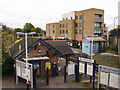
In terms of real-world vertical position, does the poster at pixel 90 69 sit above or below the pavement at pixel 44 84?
above

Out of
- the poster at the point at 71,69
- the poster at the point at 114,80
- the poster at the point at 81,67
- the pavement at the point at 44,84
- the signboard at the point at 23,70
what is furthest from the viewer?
the poster at the point at 71,69

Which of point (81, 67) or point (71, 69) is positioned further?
point (71, 69)

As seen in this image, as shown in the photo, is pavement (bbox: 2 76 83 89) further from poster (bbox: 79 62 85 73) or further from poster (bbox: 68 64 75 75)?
poster (bbox: 79 62 85 73)

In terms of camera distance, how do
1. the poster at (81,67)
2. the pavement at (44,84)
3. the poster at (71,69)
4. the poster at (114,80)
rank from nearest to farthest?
1. the poster at (114,80)
2. the pavement at (44,84)
3. the poster at (81,67)
4. the poster at (71,69)

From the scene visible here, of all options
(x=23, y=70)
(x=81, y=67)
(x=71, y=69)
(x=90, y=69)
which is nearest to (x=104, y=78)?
(x=90, y=69)

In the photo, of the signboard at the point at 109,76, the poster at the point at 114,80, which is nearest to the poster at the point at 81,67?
the signboard at the point at 109,76

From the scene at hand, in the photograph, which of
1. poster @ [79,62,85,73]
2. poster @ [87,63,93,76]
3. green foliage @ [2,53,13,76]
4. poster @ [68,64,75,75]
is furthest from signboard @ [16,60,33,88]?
poster @ [87,63,93,76]

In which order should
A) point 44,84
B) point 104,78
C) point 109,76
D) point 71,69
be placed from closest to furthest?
point 109,76 → point 104,78 → point 44,84 → point 71,69

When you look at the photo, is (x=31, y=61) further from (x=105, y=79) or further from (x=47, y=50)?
(x=105, y=79)

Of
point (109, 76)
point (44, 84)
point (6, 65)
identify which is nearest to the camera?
point (109, 76)

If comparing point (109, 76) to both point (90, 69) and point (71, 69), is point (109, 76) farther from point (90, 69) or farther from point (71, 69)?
point (71, 69)

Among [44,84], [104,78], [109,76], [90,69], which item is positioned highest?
[90,69]

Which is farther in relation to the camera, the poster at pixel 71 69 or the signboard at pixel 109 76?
the poster at pixel 71 69

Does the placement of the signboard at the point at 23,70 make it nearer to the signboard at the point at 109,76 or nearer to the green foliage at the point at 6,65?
the green foliage at the point at 6,65
